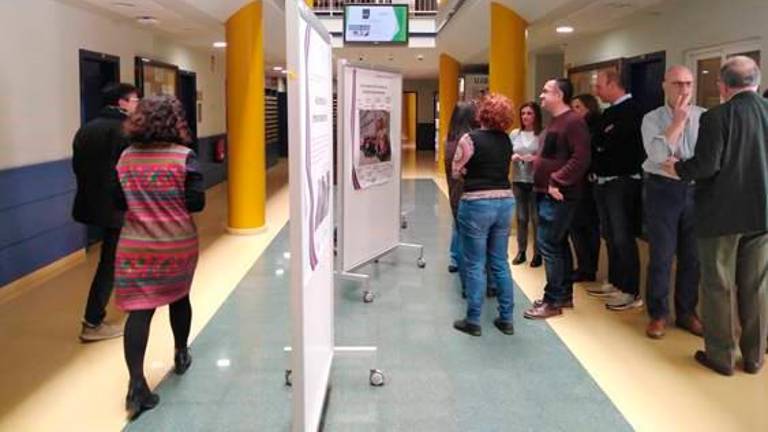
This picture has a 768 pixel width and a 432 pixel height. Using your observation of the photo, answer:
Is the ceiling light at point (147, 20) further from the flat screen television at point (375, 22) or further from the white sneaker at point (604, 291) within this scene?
the white sneaker at point (604, 291)

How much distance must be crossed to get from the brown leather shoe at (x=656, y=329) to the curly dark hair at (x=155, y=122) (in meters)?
2.85

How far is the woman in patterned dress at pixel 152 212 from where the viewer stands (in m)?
2.76

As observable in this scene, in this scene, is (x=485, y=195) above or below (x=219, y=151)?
below

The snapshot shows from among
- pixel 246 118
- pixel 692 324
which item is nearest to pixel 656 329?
Result: pixel 692 324

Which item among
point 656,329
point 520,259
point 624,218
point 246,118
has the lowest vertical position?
point 656,329

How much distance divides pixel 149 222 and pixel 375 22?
25.1 ft

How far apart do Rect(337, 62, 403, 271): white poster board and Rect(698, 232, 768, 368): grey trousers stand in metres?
2.32

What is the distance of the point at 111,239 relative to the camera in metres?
3.65

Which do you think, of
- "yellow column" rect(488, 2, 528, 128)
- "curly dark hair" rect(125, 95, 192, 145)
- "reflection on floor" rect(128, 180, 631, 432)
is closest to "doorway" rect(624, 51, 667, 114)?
"yellow column" rect(488, 2, 528, 128)

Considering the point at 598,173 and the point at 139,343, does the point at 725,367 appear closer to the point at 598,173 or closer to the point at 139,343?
the point at 598,173

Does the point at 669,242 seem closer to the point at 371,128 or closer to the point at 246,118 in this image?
the point at 371,128

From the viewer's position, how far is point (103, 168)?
142 inches

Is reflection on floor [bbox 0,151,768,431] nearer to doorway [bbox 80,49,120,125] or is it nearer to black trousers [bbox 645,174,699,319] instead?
black trousers [bbox 645,174,699,319]

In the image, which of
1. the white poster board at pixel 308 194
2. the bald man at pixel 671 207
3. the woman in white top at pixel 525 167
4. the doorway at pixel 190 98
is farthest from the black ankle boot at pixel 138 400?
the doorway at pixel 190 98
